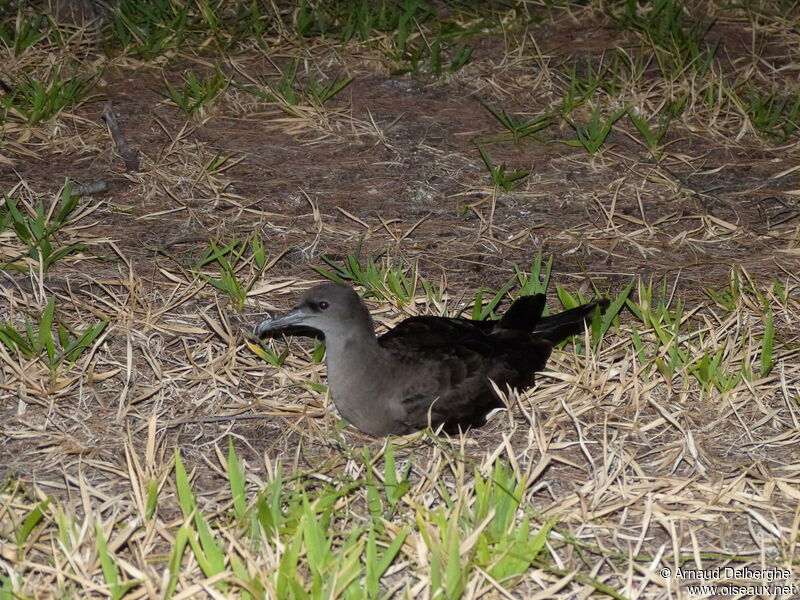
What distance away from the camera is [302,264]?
209 inches

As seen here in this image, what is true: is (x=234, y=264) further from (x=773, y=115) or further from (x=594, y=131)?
(x=773, y=115)

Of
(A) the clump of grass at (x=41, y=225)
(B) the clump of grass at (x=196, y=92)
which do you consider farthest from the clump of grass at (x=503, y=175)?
(A) the clump of grass at (x=41, y=225)

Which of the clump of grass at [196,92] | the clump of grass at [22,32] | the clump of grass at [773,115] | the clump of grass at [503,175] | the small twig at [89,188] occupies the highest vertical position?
the clump of grass at [22,32]

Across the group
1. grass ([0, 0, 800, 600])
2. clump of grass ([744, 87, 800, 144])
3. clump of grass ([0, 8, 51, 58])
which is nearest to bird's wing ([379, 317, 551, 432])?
grass ([0, 0, 800, 600])

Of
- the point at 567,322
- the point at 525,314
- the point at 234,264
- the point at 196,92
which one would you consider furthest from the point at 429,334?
the point at 196,92

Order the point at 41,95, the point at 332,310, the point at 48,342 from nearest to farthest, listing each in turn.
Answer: the point at 332,310 → the point at 48,342 → the point at 41,95

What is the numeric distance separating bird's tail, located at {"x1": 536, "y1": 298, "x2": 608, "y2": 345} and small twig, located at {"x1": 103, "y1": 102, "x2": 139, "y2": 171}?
2.63 meters

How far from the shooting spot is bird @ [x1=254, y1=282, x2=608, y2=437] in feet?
13.7

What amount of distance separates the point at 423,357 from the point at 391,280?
0.68 m

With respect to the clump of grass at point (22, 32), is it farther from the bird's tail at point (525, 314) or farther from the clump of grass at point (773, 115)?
the clump of grass at point (773, 115)

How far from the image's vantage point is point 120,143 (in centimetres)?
592

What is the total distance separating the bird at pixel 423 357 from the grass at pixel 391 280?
0.32ft

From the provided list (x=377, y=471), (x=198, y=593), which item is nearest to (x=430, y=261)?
(x=377, y=471)

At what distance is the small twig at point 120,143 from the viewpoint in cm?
587
